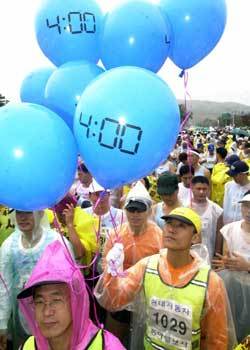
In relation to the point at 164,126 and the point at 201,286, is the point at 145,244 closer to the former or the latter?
the point at 201,286

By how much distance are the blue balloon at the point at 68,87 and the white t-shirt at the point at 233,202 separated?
2.93 metres

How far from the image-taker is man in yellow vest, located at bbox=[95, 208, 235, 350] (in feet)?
7.20

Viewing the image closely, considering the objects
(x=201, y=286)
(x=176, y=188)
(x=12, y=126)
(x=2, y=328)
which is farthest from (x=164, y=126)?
(x=176, y=188)

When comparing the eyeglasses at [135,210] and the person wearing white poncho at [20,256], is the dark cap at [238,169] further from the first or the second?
the person wearing white poncho at [20,256]

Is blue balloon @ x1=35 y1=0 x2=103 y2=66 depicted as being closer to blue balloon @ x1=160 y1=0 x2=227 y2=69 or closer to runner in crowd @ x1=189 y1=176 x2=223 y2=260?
blue balloon @ x1=160 y1=0 x2=227 y2=69

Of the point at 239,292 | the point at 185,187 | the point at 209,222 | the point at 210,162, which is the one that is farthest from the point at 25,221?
the point at 210,162

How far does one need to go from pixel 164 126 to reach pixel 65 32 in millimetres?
787

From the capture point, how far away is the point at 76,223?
3234mm

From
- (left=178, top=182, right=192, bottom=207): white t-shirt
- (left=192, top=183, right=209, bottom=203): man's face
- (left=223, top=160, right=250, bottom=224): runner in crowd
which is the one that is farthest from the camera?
(left=223, top=160, right=250, bottom=224): runner in crowd

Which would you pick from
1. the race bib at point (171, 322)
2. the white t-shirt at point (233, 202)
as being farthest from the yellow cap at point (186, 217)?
the white t-shirt at point (233, 202)

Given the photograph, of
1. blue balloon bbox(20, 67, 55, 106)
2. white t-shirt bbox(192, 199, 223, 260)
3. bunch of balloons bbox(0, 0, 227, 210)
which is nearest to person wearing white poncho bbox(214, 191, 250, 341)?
white t-shirt bbox(192, 199, 223, 260)

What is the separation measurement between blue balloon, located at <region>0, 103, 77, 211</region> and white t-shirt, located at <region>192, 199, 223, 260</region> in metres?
2.35

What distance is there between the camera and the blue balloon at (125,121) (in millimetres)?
1734

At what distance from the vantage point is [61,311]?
1716 millimetres
